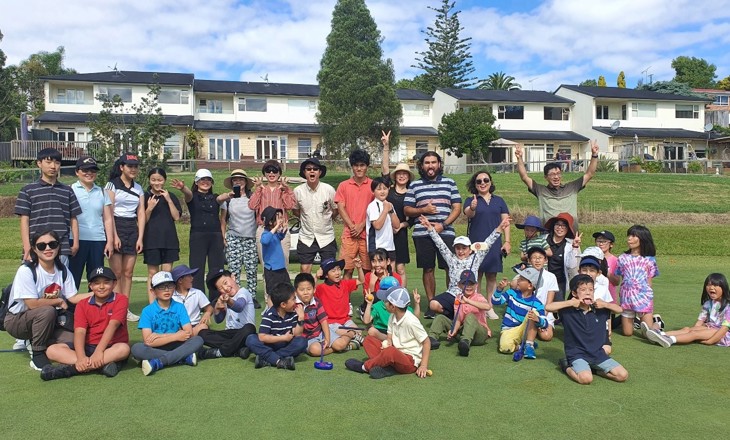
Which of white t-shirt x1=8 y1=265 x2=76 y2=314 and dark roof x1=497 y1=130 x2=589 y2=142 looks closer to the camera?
white t-shirt x1=8 y1=265 x2=76 y2=314

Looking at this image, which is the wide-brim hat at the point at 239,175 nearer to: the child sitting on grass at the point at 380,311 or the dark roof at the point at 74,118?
the child sitting on grass at the point at 380,311

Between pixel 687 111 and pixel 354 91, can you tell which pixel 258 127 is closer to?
pixel 354 91

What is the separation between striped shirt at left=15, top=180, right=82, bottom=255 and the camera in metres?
6.57

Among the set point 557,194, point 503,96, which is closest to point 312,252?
point 557,194

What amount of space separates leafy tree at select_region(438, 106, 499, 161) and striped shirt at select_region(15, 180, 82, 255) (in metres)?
36.9

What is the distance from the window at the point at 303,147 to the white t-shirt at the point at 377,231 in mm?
38408

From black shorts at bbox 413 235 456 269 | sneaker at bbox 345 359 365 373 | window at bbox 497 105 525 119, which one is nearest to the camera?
sneaker at bbox 345 359 365 373

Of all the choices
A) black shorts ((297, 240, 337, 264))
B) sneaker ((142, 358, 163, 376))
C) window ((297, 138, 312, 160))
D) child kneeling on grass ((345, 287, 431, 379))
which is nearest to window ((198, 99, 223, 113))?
window ((297, 138, 312, 160))

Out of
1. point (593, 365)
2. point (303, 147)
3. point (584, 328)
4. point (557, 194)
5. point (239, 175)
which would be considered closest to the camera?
point (593, 365)

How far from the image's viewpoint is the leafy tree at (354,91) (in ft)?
124

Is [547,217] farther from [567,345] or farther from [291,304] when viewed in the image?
[291,304]

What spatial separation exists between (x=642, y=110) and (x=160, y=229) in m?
51.9

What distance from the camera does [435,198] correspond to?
791 centimetres

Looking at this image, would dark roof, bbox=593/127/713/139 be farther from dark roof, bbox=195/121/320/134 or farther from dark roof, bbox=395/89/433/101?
dark roof, bbox=195/121/320/134
